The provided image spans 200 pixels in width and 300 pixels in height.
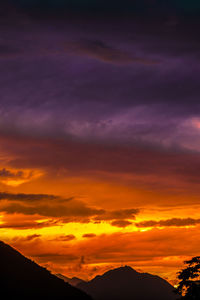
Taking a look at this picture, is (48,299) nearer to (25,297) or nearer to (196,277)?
(25,297)

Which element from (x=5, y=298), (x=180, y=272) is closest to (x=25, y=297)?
(x=5, y=298)

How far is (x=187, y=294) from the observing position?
64.6 metres

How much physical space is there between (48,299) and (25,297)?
10.5 metres

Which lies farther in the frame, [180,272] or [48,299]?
[48,299]

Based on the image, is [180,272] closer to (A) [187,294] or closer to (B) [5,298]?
(A) [187,294]

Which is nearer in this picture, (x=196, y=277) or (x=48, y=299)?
(x=196, y=277)

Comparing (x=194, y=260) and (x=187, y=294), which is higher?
(x=194, y=260)

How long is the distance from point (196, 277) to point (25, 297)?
143 m

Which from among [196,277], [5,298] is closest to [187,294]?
[196,277]

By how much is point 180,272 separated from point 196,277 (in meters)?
2.38

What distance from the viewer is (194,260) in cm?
6612

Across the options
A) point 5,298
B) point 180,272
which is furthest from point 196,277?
point 5,298

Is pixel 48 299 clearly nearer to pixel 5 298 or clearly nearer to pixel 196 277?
pixel 5 298

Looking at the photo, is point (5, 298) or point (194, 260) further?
point (5, 298)
